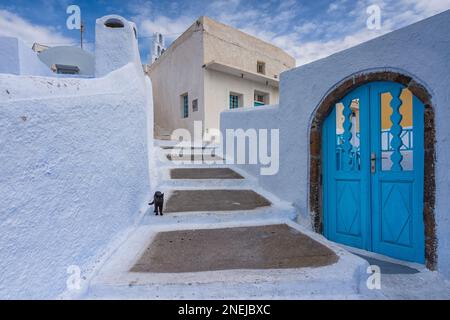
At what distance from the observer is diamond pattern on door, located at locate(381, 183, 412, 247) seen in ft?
9.65

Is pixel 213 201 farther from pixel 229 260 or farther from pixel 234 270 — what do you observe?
pixel 234 270

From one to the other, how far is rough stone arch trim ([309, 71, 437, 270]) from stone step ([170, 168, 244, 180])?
1847 mm

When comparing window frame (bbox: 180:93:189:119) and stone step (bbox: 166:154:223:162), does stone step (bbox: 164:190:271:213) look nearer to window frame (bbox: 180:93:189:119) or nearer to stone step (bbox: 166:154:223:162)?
stone step (bbox: 166:154:223:162)

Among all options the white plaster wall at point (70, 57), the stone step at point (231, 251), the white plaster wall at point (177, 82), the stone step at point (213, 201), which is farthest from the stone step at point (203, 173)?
the white plaster wall at point (70, 57)

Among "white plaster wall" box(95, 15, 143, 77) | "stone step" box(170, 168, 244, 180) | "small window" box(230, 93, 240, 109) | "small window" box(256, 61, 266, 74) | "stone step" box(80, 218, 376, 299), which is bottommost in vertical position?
"stone step" box(80, 218, 376, 299)

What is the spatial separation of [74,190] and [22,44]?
24.7ft

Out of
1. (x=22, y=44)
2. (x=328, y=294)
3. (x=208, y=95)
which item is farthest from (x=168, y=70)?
(x=328, y=294)

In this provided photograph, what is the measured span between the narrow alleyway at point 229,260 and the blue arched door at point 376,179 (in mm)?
443

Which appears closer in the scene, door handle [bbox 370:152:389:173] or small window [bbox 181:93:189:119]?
door handle [bbox 370:152:389:173]

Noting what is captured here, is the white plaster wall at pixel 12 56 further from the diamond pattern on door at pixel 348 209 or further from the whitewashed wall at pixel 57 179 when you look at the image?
the diamond pattern on door at pixel 348 209

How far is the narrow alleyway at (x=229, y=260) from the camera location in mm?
2004

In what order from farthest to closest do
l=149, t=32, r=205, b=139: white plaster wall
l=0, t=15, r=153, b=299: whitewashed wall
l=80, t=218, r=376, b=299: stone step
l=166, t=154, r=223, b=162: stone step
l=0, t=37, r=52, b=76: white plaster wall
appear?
l=149, t=32, r=205, b=139: white plaster wall → l=0, t=37, r=52, b=76: white plaster wall → l=166, t=154, r=223, b=162: stone step → l=80, t=218, r=376, b=299: stone step → l=0, t=15, r=153, b=299: whitewashed wall

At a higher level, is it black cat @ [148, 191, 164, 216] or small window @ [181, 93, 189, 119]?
small window @ [181, 93, 189, 119]

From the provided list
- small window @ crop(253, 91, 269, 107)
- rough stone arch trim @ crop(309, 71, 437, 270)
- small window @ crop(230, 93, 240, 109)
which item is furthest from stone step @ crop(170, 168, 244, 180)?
small window @ crop(253, 91, 269, 107)
